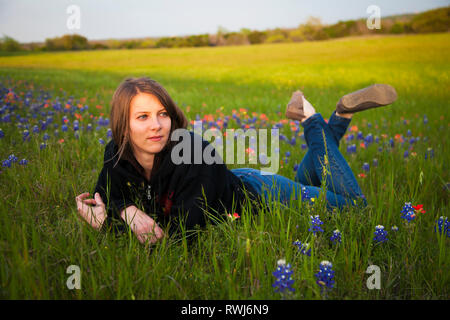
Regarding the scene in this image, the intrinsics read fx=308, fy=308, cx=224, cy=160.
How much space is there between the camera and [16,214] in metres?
2.15

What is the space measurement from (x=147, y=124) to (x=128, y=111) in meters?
0.18

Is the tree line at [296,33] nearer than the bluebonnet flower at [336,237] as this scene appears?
No

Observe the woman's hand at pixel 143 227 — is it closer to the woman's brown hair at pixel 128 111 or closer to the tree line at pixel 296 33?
the woman's brown hair at pixel 128 111

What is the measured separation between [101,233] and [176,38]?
128 ft

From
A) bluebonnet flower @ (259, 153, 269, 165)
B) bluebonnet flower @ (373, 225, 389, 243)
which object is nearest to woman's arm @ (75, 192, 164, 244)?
bluebonnet flower @ (373, 225, 389, 243)

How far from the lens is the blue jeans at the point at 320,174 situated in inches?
104

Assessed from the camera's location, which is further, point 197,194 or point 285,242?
point 197,194

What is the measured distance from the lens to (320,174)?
2.92 m

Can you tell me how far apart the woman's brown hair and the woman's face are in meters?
0.04

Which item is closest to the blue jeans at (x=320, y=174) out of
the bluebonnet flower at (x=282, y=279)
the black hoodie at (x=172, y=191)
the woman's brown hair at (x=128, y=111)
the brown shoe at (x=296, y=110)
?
the brown shoe at (x=296, y=110)

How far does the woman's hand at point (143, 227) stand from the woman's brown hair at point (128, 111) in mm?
396

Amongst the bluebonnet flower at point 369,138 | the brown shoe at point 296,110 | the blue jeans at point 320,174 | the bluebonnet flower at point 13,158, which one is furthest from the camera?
the bluebonnet flower at point 369,138
